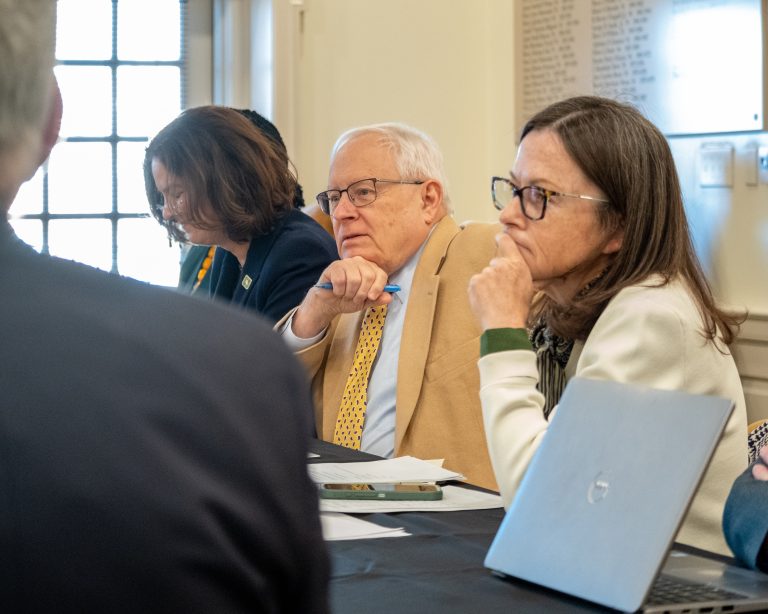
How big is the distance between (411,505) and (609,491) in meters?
0.48

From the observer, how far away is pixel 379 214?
102 inches

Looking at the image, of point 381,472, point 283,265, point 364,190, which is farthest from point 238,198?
point 381,472

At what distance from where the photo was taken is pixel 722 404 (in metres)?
1.13

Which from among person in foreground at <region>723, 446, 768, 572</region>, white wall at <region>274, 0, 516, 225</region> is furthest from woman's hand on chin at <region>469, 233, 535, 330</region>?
white wall at <region>274, 0, 516, 225</region>

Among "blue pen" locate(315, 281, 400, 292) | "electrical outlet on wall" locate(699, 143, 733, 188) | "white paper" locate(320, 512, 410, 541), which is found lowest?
"white paper" locate(320, 512, 410, 541)

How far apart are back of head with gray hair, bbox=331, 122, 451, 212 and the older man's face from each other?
0.05ft

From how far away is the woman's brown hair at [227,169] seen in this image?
3.01m

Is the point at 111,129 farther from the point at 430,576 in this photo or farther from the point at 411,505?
the point at 430,576

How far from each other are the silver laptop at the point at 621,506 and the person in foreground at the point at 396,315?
3.55 feet

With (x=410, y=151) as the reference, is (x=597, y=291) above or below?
below

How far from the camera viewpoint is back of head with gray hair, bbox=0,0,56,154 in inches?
23.3

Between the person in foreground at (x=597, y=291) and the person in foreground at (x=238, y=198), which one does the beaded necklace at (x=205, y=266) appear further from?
the person in foreground at (x=597, y=291)

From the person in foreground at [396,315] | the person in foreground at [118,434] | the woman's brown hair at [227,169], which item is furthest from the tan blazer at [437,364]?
the person in foreground at [118,434]

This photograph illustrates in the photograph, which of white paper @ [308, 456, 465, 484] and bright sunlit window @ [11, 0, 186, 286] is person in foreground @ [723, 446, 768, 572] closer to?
white paper @ [308, 456, 465, 484]
